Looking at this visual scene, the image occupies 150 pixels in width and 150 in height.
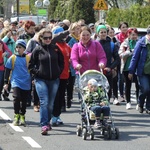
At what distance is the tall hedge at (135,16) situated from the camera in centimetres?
3578

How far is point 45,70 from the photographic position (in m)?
11.7

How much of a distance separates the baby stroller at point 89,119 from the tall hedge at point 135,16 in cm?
2364

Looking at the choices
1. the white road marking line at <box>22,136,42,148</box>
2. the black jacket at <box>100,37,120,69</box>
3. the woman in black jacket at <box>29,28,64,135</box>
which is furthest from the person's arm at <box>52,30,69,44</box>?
the white road marking line at <box>22,136,42,148</box>

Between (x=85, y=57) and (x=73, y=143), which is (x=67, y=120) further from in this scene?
(x=73, y=143)

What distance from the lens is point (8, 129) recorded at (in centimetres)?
1232

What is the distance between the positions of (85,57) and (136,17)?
24.6 m

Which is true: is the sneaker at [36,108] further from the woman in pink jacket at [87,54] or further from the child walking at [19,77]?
the woman in pink jacket at [87,54]

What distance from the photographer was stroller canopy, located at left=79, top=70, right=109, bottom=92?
1195cm

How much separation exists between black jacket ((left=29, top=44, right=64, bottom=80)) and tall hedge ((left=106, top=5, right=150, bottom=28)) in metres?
24.0

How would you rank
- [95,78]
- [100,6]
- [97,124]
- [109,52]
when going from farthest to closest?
[100,6] < [109,52] < [95,78] < [97,124]

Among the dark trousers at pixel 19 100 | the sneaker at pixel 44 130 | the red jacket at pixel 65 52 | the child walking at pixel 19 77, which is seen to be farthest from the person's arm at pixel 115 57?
the sneaker at pixel 44 130

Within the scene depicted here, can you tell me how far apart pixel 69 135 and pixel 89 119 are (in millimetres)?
535

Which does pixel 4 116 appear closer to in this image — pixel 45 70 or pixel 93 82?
pixel 45 70

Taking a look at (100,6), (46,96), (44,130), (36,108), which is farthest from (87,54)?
(100,6)
